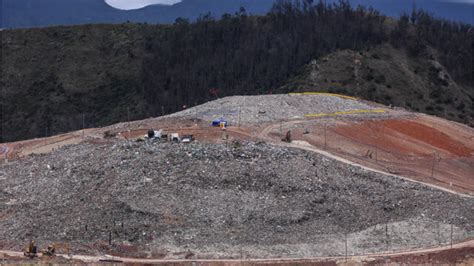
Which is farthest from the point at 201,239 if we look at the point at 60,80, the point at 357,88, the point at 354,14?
the point at 60,80

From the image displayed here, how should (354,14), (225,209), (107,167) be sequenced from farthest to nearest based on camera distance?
1. (354,14)
2. (107,167)
3. (225,209)

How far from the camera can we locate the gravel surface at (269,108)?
37719 millimetres

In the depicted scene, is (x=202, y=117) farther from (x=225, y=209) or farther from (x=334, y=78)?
(x=334, y=78)

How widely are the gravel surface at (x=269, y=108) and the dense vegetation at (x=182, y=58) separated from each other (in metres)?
19.6

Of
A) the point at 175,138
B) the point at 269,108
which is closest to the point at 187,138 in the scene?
the point at 175,138

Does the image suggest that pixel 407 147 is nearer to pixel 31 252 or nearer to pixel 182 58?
pixel 31 252

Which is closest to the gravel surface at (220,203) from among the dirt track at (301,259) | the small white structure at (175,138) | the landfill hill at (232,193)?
the landfill hill at (232,193)

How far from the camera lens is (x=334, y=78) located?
61.0m

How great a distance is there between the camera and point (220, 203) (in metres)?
28.3

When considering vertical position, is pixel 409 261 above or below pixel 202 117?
below

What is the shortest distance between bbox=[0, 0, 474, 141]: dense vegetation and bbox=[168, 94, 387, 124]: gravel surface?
64.1 ft

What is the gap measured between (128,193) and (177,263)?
5.36m

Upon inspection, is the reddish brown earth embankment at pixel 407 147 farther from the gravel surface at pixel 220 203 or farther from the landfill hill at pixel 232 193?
the gravel surface at pixel 220 203

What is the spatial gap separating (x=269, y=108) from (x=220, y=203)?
1201 cm
